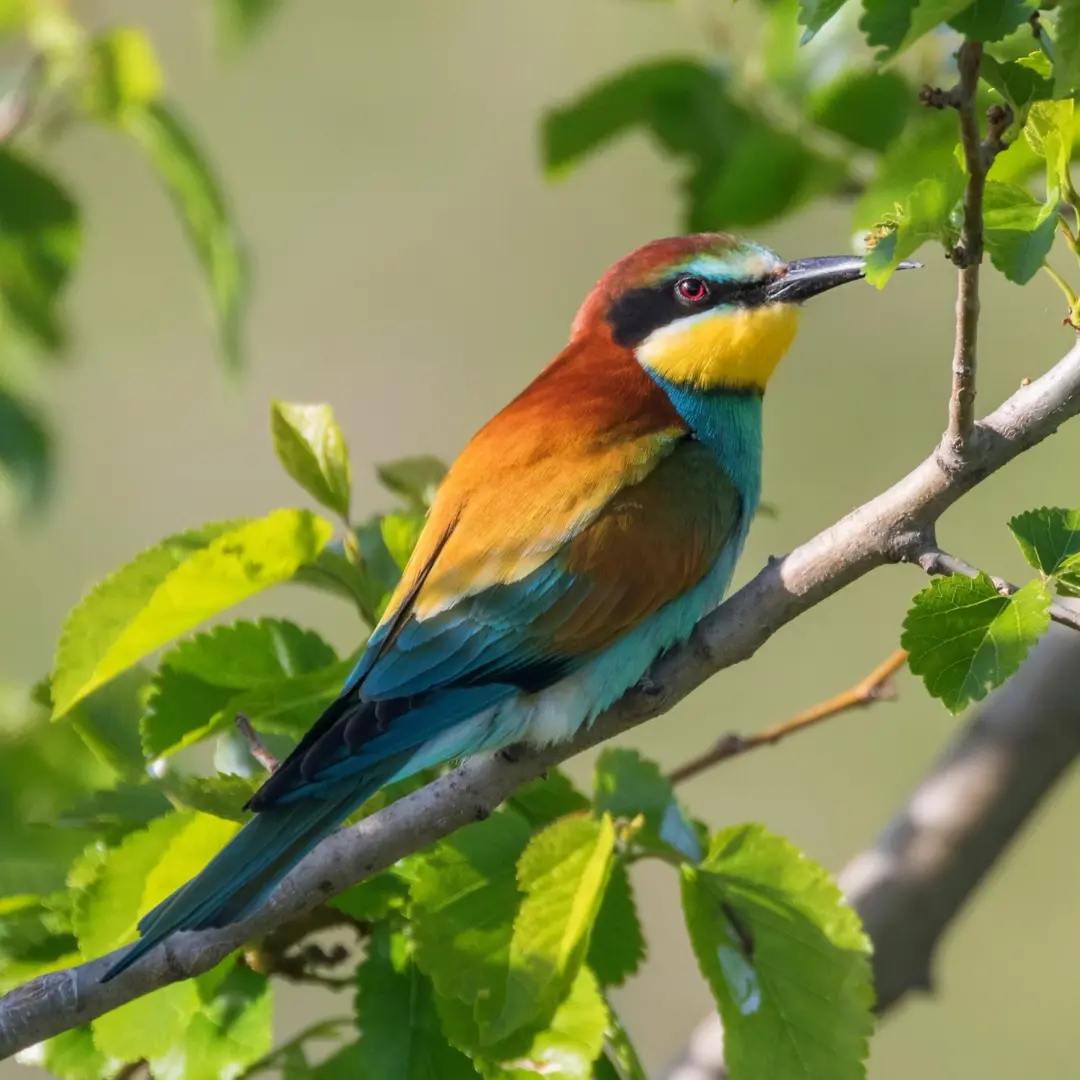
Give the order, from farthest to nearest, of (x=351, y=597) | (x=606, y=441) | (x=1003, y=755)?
(x=1003, y=755), (x=606, y=441), (x=351, y=597)

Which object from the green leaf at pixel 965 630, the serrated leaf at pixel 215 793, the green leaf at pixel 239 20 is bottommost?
the green leaf at pixel 965 630

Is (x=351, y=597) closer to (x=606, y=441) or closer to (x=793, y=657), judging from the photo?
(x=606, y=441)

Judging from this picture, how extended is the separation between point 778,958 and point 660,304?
95cm

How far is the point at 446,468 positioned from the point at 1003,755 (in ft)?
2.41

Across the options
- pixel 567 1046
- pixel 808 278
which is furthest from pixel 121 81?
pixel 567 1046

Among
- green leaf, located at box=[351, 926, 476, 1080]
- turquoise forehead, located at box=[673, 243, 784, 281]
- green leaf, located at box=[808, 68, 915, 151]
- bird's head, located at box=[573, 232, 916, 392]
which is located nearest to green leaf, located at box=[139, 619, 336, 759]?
green leaf, located at box=[351, 926, 476, 1080]

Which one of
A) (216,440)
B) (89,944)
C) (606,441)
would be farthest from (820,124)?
(216,440)

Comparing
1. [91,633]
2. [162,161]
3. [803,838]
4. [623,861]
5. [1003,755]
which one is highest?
[162,161]

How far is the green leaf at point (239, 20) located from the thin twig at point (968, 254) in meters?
0.90

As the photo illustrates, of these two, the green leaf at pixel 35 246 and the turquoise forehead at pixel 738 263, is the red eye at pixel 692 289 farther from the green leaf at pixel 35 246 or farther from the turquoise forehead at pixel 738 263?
the green leaf at pixel 35 246

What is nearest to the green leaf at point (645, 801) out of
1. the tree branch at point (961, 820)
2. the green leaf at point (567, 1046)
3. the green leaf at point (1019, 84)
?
the green leaf at point (567, 1046)

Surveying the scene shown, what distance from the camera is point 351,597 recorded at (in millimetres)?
1527

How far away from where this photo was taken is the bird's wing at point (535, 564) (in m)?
1.52

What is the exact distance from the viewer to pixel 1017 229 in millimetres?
1103
